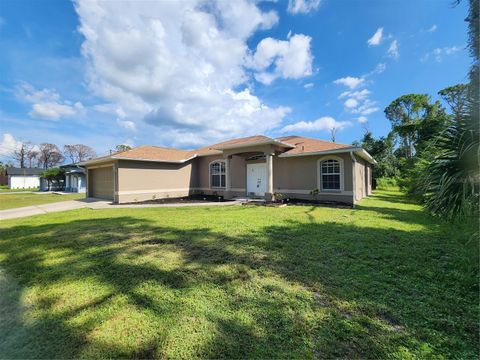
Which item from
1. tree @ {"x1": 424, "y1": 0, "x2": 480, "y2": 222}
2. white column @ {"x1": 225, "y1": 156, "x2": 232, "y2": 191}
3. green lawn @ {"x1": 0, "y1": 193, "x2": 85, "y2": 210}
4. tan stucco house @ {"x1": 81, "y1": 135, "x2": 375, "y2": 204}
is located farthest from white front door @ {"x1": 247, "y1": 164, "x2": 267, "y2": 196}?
green lawn @ {"x1": 0, "y1": 193, "x2": 85, "y2": 210}

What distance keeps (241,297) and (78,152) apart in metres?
79.8

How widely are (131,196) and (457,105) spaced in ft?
52.5

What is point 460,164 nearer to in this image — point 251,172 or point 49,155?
point 251,172

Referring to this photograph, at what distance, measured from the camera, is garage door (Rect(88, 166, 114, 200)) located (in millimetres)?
16562

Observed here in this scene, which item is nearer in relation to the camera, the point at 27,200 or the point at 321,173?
the point at 321,173

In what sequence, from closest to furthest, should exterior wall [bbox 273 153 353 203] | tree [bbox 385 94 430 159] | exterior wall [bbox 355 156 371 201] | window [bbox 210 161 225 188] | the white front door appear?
exterior wall [bbox 273 153 353 203], exterior wall [bbox 355 156 371 201], the white front door, window [bbox 210 161 225 188], tree [bbox 385 94 430 159]

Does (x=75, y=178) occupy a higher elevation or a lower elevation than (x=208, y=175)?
higher

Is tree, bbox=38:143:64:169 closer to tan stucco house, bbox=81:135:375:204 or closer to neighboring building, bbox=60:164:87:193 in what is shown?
neighboring building, bbox=60:164:87:193

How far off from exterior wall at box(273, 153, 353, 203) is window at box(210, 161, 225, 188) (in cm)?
433

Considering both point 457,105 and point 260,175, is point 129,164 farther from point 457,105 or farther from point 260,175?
point 457,105

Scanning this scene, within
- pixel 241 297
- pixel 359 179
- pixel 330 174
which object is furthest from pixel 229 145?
pixel 241 297

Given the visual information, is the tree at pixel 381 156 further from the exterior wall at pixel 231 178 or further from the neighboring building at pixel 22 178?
the neighboring building at pixel 22 178

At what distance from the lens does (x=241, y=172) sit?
1630 centimetres

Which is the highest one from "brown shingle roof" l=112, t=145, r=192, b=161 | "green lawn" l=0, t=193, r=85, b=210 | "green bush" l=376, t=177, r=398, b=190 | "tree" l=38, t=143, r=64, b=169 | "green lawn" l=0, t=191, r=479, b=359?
"tree" l=38, t=143, r=64, b=169
